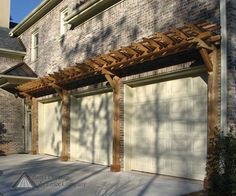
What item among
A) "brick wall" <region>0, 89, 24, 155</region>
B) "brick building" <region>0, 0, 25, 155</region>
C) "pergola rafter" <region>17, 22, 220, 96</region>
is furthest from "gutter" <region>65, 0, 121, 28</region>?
"brick wall" <region>0, 89, 24, 155</region>

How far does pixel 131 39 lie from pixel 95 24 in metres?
2.70

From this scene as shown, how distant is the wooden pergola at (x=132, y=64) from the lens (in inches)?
334

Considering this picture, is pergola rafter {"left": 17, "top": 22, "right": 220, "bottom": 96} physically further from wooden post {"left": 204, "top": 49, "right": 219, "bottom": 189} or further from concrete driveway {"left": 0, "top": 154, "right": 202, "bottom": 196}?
concrete driveway {"left": 0, "top": 154, "right": 202, "bottom": 196}

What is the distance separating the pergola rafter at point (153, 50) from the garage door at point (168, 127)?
89 centimetres

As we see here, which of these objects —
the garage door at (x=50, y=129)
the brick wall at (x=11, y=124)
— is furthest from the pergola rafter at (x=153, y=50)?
the brick wall at (x=11, y=124)

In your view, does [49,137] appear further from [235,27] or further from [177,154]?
[235,27]

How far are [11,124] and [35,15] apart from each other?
544cm

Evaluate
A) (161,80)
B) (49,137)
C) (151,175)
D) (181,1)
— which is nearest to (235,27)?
(181,1)

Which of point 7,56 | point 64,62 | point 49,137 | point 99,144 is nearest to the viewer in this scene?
point 99,144

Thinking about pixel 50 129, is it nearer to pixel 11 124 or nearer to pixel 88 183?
pixel 11 124

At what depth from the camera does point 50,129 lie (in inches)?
683

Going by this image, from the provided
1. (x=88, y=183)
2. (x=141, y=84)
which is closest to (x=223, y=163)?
(x=88, y=183)

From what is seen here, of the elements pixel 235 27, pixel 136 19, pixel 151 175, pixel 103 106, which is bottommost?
pixel 151 175

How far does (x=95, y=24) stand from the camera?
14008 mm
